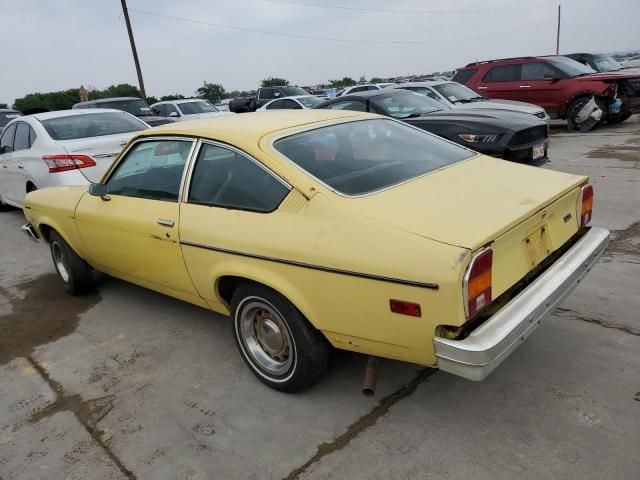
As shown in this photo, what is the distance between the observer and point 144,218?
10.9 feet

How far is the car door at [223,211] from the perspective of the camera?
264 centimetres

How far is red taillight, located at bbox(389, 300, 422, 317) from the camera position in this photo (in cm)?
210

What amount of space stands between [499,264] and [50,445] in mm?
2440

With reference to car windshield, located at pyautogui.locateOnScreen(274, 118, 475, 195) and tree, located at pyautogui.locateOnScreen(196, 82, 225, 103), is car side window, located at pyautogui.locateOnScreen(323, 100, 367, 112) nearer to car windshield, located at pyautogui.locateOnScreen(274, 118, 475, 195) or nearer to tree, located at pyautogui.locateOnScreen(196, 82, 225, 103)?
car windshield, located at pyautogui.locateOnScreen(274, 118, 475, 195)

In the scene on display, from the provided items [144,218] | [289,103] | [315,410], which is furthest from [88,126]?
[289,103]

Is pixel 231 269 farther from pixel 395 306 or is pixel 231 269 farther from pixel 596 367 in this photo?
pixel 596 367

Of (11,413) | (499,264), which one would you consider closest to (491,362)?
(499,264)

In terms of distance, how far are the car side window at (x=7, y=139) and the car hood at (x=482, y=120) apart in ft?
18.6

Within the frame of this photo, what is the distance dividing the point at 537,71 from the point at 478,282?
11.8 metres

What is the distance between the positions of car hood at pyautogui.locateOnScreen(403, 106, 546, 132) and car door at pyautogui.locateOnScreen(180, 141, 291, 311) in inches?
165

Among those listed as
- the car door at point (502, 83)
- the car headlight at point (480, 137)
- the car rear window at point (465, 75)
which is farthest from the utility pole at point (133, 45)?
the car headlight at point (480, 137)

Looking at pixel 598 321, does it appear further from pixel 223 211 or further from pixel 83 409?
pixel 83 409

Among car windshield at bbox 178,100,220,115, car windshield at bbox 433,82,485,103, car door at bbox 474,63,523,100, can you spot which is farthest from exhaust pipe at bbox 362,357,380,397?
car windshield at bbox 178,100,220,115

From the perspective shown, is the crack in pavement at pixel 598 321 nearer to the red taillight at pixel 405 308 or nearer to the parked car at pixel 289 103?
the red taillight at pixel 405 308
